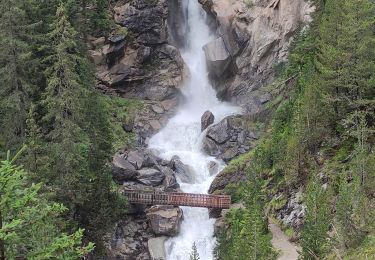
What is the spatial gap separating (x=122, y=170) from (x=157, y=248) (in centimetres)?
789

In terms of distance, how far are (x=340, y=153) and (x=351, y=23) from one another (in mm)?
7914

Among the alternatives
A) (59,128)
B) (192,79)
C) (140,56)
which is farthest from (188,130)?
(59,128)

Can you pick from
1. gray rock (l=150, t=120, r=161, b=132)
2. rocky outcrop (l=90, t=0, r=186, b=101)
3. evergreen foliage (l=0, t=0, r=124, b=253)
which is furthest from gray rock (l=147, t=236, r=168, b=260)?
rocky outcrop (l=90, t=0, r=186, b=101)

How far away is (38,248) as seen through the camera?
10898mm

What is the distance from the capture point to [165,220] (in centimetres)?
3450

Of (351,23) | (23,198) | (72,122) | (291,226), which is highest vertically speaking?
(351,23)

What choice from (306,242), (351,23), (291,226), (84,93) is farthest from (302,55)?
(306,242)

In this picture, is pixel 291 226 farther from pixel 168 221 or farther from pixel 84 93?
pixel 84 93

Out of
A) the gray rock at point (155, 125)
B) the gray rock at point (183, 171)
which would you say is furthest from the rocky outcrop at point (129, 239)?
the gray rock at point (155, 125)

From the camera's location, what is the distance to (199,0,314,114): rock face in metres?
46.5

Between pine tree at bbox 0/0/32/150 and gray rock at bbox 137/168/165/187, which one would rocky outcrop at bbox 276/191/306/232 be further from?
pine tree at bbox 0/0/32/150

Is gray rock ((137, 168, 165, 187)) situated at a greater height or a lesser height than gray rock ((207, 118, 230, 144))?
lesser

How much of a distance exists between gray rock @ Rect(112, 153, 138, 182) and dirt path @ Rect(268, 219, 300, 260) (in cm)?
1319

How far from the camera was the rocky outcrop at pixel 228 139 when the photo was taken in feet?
138
